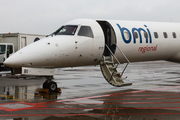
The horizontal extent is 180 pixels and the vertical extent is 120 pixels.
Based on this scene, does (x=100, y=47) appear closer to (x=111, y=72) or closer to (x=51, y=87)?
(x=111, y=72)

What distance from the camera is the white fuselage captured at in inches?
506

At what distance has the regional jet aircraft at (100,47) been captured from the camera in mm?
→ 12891

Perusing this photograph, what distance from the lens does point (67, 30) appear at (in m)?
14.2

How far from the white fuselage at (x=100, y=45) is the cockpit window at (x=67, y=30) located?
90 mm

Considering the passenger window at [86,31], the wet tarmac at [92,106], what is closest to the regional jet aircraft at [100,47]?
the passenger window at [86,31]

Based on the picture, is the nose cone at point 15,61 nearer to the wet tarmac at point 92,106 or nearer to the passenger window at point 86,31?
the wet tarmac at point 92,106

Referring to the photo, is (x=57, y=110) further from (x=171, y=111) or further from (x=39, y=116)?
(x=171, y=111)

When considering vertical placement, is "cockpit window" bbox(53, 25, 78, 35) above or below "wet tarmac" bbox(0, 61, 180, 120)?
above

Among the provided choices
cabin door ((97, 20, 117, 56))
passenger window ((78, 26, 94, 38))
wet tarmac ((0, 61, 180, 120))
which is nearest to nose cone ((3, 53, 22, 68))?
wet tarmac ((0, 61, 180, 120))

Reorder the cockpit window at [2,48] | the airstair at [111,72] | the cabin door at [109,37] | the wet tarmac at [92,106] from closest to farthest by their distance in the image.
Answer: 1. the wet tarmac at [92,106]
2. the airstair at [111,72]
3. the cabin door at [109,37]
4. the cockpit window at [2,48]

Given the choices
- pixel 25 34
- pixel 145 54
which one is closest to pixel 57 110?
pixel 145 54

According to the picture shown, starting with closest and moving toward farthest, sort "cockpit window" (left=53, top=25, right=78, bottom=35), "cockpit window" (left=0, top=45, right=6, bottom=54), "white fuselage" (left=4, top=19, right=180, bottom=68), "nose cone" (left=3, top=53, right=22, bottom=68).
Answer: "nose cone" (left=3, top=53, right=22, bottom=68) < "white fuselage" (left=4, top=19, right=180, bottom=68) < "cockpit window" (left=53, top=25, right=78, bottom=35) < "cockpit window" (left=0, top=45, right=6, bottom=54)

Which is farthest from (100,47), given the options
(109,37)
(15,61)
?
(15,61)

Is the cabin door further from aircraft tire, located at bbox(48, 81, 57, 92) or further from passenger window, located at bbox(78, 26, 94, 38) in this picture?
aircraft tire, located at bbox(48, 81, 57, 92)
